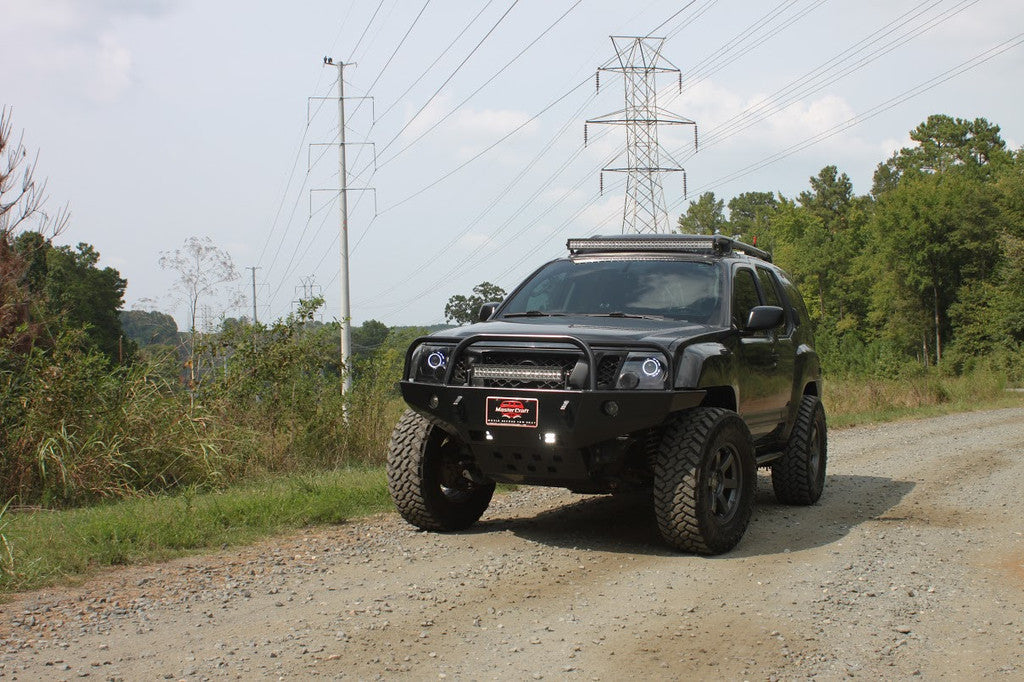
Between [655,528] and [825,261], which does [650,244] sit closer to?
[655,528]

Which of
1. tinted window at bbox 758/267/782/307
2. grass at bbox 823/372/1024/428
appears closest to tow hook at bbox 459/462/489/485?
tinted window at bbox 758/267/782/307

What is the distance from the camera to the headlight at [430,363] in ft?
21.8

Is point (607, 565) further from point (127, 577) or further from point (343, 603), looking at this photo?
point (127, 577)

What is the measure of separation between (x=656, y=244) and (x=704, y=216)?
118331 mm

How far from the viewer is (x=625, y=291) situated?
757 centimetres

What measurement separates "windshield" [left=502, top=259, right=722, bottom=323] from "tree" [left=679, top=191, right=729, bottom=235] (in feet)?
374

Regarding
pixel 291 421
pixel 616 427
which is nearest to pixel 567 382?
pixel 616 427

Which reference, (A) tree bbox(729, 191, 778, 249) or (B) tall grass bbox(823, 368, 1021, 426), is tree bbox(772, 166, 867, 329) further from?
(B) tall grass bbox(823, 368, 1021, 426)

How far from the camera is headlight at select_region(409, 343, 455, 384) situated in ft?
21.8

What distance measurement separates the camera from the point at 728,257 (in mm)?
8008

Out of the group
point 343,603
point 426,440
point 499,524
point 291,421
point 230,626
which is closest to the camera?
point 230,626

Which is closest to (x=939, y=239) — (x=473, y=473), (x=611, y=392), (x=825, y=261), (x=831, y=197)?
(x=825, y=261)

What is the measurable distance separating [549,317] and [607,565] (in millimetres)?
1979

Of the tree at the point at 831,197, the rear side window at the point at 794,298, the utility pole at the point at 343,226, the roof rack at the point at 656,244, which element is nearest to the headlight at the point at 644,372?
the roof rack at the point at 656,244
